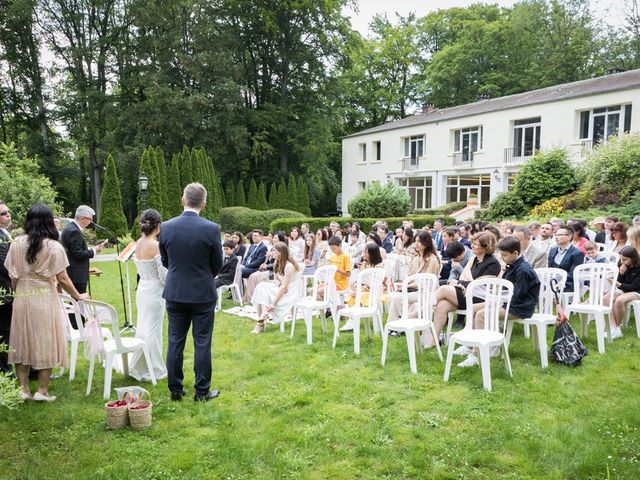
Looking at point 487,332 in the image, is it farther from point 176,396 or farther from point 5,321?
point 5,321

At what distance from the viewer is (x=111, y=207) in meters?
21.3

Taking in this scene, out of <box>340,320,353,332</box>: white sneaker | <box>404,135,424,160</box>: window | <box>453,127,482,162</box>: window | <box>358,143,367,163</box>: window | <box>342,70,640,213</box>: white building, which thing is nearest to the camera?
<box>340,320,353,332</box>: white sneaker

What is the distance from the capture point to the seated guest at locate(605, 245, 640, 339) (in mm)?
6035

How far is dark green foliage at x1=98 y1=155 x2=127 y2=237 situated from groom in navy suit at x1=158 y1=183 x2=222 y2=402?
714 inches

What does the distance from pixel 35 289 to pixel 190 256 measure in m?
1.32

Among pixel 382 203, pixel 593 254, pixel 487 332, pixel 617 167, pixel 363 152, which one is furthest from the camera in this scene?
pixel 363 152

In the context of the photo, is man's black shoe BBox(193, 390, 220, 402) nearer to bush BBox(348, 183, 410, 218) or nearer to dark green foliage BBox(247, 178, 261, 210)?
bush BBox(348, 183, 410, 218)

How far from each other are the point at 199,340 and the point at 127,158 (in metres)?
25.8

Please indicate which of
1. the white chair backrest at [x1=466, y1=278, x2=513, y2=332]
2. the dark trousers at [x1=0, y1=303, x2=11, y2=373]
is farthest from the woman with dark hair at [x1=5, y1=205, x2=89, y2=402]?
the white chair backrest at [x1=466, y1=278, x2=513, y2=332]

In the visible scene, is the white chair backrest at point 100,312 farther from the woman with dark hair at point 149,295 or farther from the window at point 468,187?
the window at point 468,187

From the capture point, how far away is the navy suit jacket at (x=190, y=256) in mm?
4113

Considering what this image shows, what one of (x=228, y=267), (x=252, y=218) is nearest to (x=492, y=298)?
(x=228, y=267)

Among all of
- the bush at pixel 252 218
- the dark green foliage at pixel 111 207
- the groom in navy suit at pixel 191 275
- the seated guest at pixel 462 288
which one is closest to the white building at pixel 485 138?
the bush at pixel 252 218

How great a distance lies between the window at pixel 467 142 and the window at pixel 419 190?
307 cm
